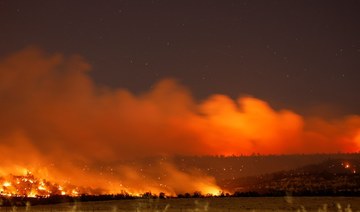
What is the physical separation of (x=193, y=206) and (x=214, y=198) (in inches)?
387

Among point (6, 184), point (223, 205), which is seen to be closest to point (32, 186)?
point (6, 184)

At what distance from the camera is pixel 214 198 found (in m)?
75.7

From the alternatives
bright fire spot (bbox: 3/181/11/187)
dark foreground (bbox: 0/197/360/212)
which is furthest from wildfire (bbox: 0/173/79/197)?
dark foreground (bbox: 0/197/360/212)

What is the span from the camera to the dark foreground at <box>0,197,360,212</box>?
60.9 m

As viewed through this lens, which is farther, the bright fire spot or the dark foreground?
the bright fire spot

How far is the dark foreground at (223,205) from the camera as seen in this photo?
60.9 metres

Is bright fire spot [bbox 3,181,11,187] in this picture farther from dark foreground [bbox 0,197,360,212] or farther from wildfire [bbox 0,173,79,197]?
dark foreground [bbox 0,197,360,212]

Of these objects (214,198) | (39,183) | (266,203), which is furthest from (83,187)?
(266,203)

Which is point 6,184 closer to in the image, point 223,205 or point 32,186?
point 32,186

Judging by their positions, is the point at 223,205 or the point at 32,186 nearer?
the point at 223,205

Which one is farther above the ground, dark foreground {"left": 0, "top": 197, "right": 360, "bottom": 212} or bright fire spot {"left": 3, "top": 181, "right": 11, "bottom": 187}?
bright fire spot {"left": 3, "top": 181, "right": 11, "bottom": 187}

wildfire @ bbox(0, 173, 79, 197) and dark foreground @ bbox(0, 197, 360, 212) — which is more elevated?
wildfire @ bbox(0, 173, 79, 197)

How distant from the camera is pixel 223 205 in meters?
66.1

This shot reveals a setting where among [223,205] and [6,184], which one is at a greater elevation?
[6,184]
